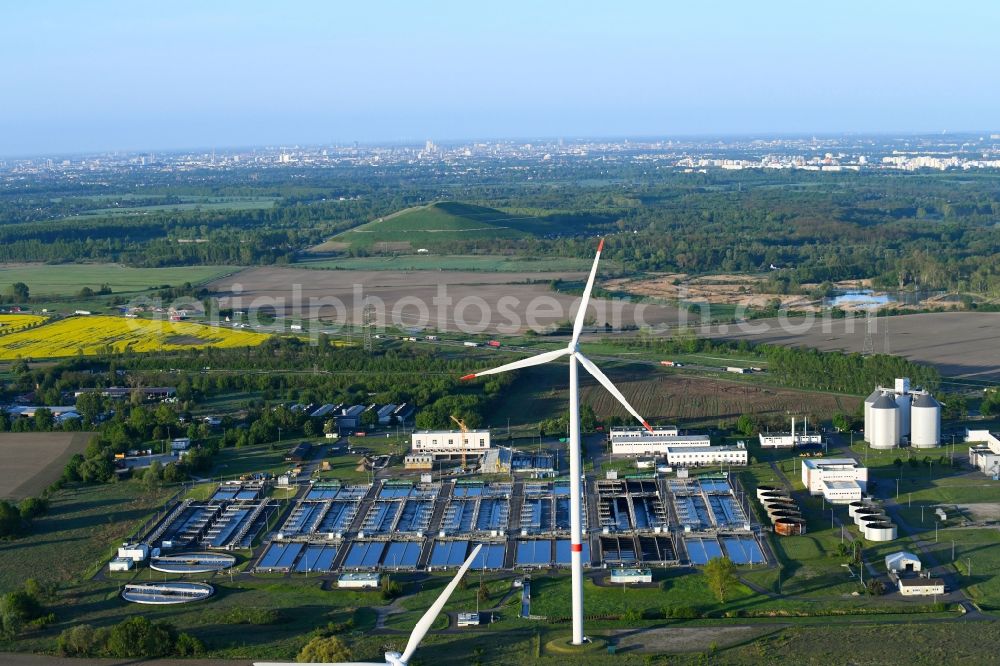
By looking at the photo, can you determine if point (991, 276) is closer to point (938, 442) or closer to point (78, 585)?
point (938, 442)

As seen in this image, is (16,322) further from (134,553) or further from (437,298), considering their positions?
(134,553)

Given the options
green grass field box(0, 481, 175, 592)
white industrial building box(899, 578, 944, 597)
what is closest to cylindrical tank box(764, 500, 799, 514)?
white industrial building box(899, 578, 944, 597)

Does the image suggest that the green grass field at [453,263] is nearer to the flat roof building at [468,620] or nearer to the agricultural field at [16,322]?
the agricultural field at [16,322]

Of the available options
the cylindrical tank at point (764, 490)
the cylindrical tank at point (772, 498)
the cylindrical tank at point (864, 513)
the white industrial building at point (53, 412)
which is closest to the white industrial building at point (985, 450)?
the cylindrical tank at point (864, 513)

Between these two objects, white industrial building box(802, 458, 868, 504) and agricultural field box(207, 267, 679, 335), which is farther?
agricultural field box(207, 267, 679, 335)

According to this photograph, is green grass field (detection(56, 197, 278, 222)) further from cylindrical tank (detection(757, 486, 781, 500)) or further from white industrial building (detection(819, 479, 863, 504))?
white industrial building (detection(819, 479, 863, 504))

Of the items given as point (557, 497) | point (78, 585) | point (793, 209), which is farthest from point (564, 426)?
point (793, 209)

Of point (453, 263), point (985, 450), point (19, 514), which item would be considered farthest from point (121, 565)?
point (453, 263)
